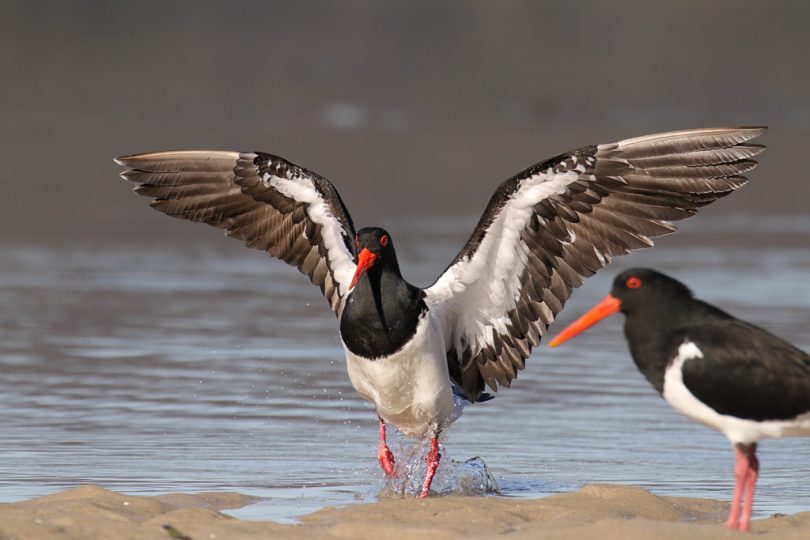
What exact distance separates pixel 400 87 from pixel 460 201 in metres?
9.85

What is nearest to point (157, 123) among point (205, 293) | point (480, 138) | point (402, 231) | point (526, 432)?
point (480, 138)

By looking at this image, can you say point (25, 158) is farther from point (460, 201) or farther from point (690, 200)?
point (690, 200)

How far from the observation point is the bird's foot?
9.42 metres

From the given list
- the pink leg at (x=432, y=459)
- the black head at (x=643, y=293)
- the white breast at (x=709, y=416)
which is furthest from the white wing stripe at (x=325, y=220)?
the white breast at (x=709, y=416)

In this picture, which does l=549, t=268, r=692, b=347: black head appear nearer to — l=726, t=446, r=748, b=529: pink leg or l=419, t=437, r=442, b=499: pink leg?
l=726, t=446, r=748, b=529: pink leg

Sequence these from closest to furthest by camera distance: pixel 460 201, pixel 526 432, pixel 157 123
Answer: pixel 526 432 < pixel 460 201 < pixel 157 123

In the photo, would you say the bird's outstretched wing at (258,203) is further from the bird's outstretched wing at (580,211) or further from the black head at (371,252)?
the bird's outstretched wing at (580,211)

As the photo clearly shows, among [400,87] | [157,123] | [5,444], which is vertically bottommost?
[5,444]

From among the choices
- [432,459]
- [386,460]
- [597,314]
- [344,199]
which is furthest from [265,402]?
[344,199]

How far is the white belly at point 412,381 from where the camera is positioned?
29.6 feet

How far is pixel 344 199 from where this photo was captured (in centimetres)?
2119

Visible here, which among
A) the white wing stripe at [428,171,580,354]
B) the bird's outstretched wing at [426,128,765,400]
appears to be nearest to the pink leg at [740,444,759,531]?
the bird's outstretched wing at [426,128,765,400]

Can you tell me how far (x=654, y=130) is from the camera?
96.8 ft

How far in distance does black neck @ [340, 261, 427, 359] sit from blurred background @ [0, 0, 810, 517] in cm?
83
